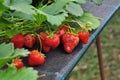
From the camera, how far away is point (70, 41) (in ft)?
3.59

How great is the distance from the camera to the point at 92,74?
278cm

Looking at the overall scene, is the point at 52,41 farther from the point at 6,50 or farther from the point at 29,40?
the point at 6,50

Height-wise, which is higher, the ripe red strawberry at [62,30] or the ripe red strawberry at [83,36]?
the ripe red strawberry at [62,30]

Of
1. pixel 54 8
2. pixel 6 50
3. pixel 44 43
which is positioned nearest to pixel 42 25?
pixel 44 43

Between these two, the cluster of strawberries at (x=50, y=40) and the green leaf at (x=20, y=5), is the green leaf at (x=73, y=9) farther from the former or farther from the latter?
the green leaf at (x=20, y=5)

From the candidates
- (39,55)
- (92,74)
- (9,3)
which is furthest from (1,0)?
(92,74)

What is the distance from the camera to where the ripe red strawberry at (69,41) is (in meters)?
1.09

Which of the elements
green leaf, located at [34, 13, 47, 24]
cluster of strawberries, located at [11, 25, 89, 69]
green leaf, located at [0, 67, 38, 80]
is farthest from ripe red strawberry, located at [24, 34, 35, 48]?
green leaf, located at [0, 67, 38, 80]

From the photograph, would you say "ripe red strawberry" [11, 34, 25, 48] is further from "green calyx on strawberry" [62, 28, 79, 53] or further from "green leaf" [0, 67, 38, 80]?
"green leaf" [0, 67, 38, 80]

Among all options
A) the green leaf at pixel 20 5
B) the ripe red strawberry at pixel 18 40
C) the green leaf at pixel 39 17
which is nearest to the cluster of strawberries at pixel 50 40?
the ripe red strawberry at pixel 18 40

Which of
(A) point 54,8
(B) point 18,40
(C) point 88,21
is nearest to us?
(A) point 54,8

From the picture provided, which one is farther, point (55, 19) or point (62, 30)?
point (62, 30)

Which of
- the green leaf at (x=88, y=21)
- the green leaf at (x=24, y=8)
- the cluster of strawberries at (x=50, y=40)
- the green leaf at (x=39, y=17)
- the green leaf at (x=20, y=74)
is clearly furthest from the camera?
the green leaf at (x=88, y=21)

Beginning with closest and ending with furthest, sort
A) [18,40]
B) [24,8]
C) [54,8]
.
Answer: [24,8]
[54,8]
[18,40]
